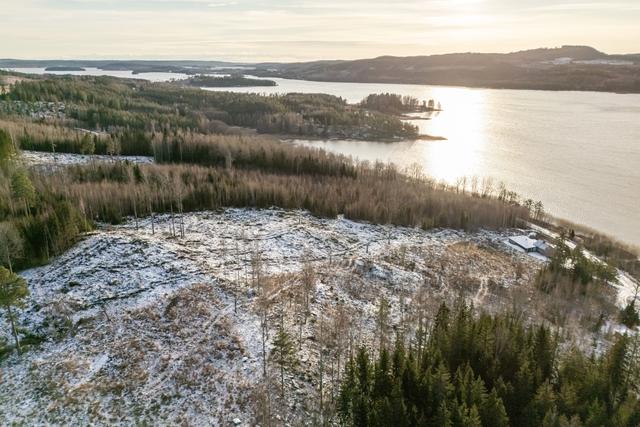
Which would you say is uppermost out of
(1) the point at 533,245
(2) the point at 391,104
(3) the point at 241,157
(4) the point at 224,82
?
(4) the point at 224,82

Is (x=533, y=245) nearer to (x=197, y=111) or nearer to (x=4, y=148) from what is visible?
(x=4, y=148)

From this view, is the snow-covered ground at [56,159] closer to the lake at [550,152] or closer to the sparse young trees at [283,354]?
the sparse young trees at [283,354]

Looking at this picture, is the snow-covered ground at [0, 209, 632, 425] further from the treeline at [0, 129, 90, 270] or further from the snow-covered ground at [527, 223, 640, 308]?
the snow-covered ground at [527, 223, 640, 308]

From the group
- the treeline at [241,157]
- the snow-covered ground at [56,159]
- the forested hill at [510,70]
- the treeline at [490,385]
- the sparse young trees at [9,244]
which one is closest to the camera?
the treeline at [490,385]

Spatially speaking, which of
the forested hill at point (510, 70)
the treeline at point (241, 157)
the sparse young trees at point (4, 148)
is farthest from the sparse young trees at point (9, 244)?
the forested hill at point (510, 70)

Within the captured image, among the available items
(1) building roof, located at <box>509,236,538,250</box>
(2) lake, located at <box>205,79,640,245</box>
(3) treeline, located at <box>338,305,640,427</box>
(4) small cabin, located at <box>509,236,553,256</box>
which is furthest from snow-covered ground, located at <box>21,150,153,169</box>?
(2) lake, located at <box>205,79,640,245</box>

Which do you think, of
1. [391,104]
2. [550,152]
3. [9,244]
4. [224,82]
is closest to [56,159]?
[9,244]

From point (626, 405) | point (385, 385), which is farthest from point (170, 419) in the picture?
point (626, 405)

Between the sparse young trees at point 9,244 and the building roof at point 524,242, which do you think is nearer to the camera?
the sparse young trees at point 9,244
